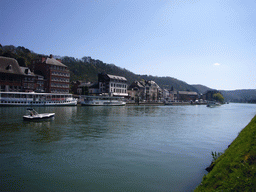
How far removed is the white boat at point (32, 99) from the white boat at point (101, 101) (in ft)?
28.7

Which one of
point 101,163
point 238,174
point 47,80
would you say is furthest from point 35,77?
point 238,174

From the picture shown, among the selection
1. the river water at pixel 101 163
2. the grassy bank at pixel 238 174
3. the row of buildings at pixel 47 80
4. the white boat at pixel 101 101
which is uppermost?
the row of buildings at pixel 47 80

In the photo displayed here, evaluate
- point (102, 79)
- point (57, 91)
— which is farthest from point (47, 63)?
point (102, 79)

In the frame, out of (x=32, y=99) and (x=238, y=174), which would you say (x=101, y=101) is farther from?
(x=238, y=174)

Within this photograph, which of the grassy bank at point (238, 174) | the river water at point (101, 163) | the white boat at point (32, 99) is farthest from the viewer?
the white boat at point (32, 99)

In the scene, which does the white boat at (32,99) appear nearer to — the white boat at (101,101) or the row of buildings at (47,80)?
the row of buildings at (47,80)

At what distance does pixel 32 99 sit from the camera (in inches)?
3091

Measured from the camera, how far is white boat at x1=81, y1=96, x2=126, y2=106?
96450 millimetres

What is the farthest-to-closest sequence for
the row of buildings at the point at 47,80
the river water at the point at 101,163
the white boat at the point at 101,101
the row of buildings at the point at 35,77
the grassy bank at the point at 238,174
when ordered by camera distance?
the white boat at the point at 101,101
the row of buildings at the point at 47,80
the row of buildings at the point at 35,77
the river water at the point at 101,163
the grassy bank at the point at 238,174

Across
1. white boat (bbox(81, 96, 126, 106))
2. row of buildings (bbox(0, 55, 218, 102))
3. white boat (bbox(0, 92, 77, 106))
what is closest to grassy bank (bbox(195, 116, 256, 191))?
white boat (bbox(0, 92, 77, 106))

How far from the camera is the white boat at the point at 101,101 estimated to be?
3797 inches

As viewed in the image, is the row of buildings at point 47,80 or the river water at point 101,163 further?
the row of buildings at point 47,80

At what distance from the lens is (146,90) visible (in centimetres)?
16088

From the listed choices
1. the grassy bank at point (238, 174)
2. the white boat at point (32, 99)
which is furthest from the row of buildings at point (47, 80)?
the grassy bank at point (238, 174)
